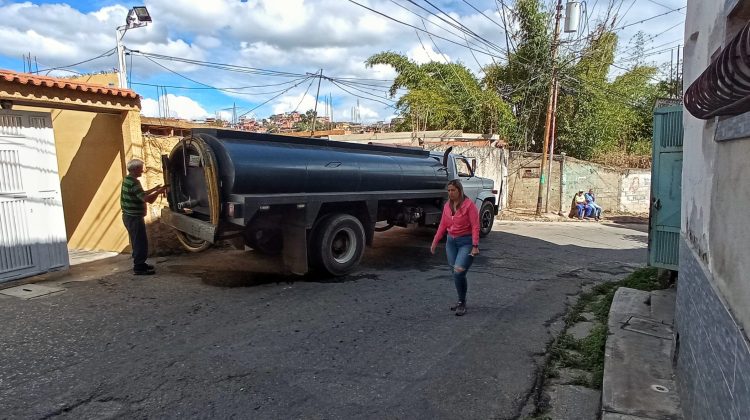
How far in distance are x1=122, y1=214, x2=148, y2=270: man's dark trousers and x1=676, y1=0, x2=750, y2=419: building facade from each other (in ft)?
22.2

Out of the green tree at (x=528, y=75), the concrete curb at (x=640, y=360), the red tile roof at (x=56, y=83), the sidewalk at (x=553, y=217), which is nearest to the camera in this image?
the concrete curb at (x=640, y=360)

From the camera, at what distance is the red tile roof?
6.03 m

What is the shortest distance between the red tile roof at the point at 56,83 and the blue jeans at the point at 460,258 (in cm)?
601

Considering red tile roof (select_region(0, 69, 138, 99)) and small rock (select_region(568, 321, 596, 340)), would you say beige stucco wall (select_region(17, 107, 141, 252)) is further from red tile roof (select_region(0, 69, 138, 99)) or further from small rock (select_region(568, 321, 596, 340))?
small rock (select_region(568, 321, 596, 340))

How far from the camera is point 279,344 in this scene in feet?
14.0

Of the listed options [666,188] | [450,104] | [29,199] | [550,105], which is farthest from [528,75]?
[29,199]

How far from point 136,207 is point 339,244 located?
3.10 m

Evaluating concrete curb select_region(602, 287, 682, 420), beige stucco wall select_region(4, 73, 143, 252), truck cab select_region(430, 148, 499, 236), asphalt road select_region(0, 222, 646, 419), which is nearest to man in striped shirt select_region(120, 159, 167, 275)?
asphalt road select_region(0, 222, 646, 419)

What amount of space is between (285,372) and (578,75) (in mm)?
21583

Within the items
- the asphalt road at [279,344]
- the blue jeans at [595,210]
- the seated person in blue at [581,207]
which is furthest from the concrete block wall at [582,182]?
the asphalt road at [279,344]

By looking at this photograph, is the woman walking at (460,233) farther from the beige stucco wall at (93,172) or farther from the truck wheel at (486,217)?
the beige stucco wall at (93,172)

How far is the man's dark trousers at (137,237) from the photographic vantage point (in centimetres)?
671

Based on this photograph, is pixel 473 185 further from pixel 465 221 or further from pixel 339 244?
pixel 465 221

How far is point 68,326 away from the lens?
4.68 meters
